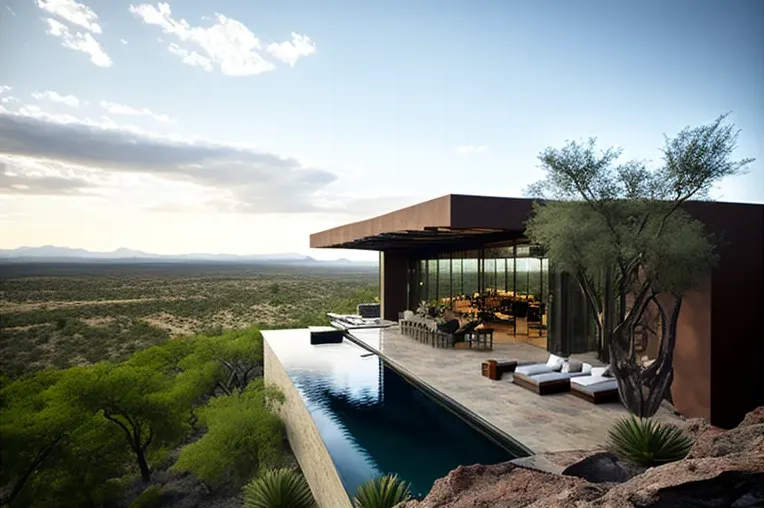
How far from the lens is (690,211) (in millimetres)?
8469

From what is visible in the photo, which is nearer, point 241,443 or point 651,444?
point 651,444

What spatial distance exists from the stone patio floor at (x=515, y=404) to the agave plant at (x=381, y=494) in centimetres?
189

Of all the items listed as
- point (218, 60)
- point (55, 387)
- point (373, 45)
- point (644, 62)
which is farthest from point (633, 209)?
point (55, 387)

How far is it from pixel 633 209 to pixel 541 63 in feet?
17.9

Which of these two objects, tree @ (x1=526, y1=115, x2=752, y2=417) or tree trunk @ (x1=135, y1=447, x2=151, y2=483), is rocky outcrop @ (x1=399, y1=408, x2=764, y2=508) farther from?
tree trunk @ (x1=135, y1=447, x2=151, y2=483)

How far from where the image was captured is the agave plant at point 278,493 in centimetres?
698

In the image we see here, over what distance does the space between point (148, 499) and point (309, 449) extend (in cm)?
974

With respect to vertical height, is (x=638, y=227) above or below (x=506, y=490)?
above

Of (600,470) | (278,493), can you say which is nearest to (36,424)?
(278,493)

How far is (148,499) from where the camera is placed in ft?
50.0

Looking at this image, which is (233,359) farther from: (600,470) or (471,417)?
(600,470)

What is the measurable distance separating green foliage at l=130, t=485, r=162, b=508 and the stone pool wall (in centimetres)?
607

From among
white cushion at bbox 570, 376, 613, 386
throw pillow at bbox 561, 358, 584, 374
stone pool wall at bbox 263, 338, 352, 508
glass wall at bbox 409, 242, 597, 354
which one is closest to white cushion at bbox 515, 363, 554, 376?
throw pillow at bbox 561, 358, 584, 374

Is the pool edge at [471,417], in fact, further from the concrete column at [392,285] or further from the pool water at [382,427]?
the concrete column at [392,285]
